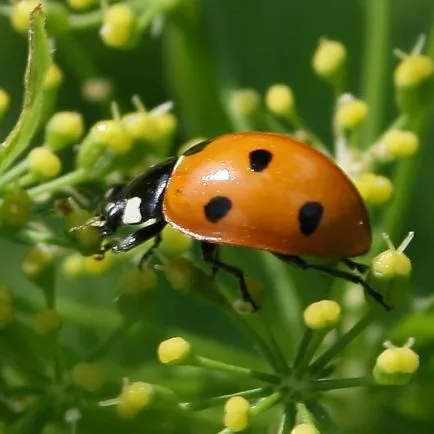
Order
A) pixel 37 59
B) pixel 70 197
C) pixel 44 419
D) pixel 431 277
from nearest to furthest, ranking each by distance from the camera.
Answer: pixel 37 59, pixel 44 419, pixel 70 197, pixel 431 277

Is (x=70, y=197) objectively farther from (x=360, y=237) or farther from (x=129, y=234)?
(x=360, y=237)

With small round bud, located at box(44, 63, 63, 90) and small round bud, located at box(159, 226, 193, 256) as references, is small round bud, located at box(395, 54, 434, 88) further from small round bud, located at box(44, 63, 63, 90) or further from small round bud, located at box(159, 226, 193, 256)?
small round bud, located at box(44, 63, 63, 90)

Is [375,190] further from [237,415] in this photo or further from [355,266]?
[237,415]

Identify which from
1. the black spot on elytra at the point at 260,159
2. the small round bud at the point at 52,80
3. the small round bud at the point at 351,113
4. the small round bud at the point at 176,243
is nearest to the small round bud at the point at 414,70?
the small round bud at the point at 351,113

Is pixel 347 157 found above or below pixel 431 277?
above

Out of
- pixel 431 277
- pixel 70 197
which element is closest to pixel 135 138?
pixel 70 197

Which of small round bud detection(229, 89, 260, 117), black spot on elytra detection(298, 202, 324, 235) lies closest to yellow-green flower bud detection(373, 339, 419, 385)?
A: black spot on elytra detection(298, 202, 324, 235)

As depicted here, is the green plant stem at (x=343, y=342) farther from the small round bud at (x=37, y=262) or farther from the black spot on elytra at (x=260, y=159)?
the small round bud at (x=37, y=262)
